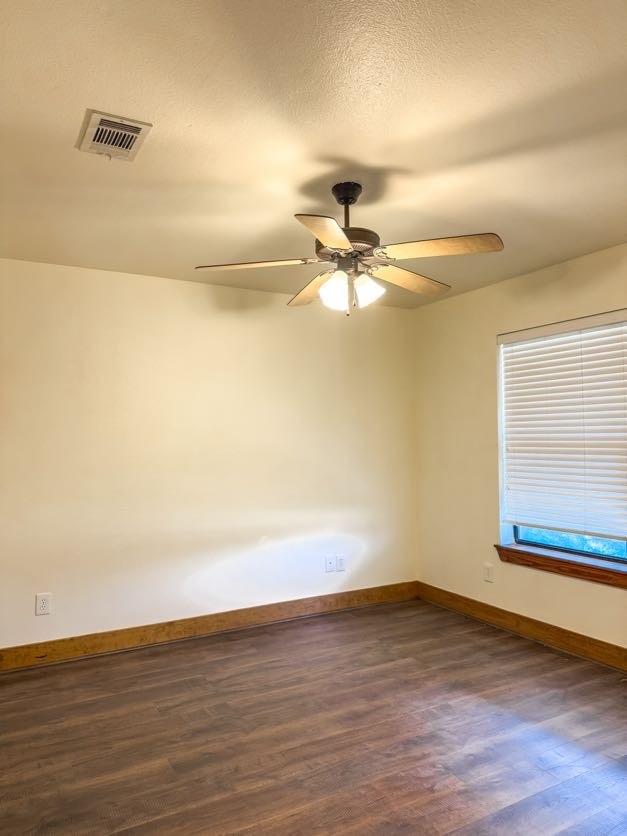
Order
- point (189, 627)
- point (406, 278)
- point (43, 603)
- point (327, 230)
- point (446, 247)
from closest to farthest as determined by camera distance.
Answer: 1. point (327, 230)
2. point (446, 247)
3. point (406, 278)
4. point (43, 603)
5. point (189, 627)

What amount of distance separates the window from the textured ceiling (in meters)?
0.72

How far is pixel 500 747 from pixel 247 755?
1.10m

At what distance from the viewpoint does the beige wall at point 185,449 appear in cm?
346

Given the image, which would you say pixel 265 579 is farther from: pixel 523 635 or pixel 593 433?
→ pixel 593 433

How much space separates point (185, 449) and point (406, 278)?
2032mm

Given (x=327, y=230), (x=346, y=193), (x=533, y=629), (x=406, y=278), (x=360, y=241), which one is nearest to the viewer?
(x=327, y=230)

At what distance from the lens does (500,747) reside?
245 centimetres

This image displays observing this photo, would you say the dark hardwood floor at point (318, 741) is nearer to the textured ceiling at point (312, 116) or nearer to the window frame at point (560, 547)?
the window frame at point (560, 547)

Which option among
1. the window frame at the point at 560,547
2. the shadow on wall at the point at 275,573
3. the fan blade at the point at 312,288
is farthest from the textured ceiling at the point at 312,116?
the shadow on wall at the point at 275,573

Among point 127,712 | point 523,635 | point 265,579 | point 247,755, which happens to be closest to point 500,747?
point 247,755

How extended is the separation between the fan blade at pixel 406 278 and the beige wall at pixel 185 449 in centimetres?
171

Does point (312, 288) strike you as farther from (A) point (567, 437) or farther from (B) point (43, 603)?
(B) point (43, 603)

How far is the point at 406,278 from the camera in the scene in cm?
266

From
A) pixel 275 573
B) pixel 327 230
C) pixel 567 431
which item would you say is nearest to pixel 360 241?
pixel 327 230
